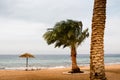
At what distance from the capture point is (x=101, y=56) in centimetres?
1213

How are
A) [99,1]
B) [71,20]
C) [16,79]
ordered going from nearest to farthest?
[99,1] < [16,79] < [71,20]

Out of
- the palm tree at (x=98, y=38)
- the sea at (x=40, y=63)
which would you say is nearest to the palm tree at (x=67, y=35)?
the palm tree at (x=98, y=38)

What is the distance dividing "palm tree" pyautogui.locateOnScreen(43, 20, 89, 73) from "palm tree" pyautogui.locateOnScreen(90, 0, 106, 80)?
1525cm

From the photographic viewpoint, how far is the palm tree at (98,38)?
12086 millimetres

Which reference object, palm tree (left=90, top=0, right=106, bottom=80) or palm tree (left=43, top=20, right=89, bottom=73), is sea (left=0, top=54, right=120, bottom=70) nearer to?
palm tree (left=43, top=20, right=89, bottom=73)

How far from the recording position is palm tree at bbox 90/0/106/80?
1209cm

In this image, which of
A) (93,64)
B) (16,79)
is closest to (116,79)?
(16,79)

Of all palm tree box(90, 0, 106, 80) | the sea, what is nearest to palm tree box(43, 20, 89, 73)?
palm tree box(90, 0, 106, 80)

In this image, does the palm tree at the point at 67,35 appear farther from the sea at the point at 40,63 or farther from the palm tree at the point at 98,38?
the sea at the point at 40,63

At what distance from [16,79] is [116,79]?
6610 millimetres

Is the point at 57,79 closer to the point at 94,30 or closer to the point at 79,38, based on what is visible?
the point at 79,38

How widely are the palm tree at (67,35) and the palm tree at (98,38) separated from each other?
1525 centimetres

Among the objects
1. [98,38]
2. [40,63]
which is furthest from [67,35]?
[40,63]

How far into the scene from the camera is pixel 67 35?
1097 inches
